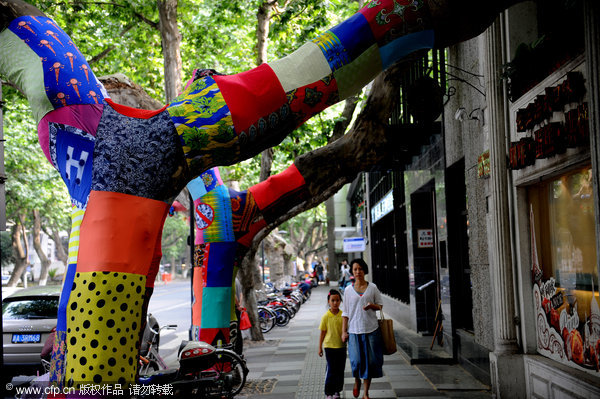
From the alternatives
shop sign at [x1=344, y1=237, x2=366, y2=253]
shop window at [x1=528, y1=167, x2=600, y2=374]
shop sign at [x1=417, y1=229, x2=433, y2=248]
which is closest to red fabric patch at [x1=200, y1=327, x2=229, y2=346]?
shop window at [x1=528, y1=167, x2=600, y2=374]

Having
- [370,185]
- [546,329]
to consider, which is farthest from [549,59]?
[370,185]

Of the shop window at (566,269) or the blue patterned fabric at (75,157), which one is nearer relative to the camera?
the blue patterned fabric at (75,157)

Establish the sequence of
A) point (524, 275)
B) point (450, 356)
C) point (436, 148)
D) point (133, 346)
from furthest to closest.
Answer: point (436, 148), point (450, 356), point (524, 275), point (133, 346)

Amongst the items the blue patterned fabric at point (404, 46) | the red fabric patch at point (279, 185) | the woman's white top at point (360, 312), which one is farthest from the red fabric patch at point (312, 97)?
the woman's white top at point (360, 312)

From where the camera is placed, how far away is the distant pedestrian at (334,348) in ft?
25.3

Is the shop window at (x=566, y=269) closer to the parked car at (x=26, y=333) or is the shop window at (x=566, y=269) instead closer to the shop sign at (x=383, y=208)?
the parked car at (x=26, y=333)

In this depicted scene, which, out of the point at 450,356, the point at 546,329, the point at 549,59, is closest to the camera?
the point at 549,59

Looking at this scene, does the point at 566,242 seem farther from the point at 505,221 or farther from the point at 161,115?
the point at 161,115

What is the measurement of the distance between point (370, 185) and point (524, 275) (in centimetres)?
1905

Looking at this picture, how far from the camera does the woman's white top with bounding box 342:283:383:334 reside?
7.70 meters

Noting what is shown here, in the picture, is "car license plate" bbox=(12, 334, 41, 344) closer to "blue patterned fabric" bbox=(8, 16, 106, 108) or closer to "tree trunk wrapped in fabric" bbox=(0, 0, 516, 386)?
"tree trunk wrapped in fabric" bbox=(0, 0, 516, 386)

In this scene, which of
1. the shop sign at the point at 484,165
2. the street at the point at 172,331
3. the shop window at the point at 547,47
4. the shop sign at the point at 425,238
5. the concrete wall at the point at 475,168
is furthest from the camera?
the shop sign at the point at 425,238

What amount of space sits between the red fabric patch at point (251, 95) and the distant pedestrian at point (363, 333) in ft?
17.4

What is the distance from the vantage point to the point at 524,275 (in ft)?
23.4
